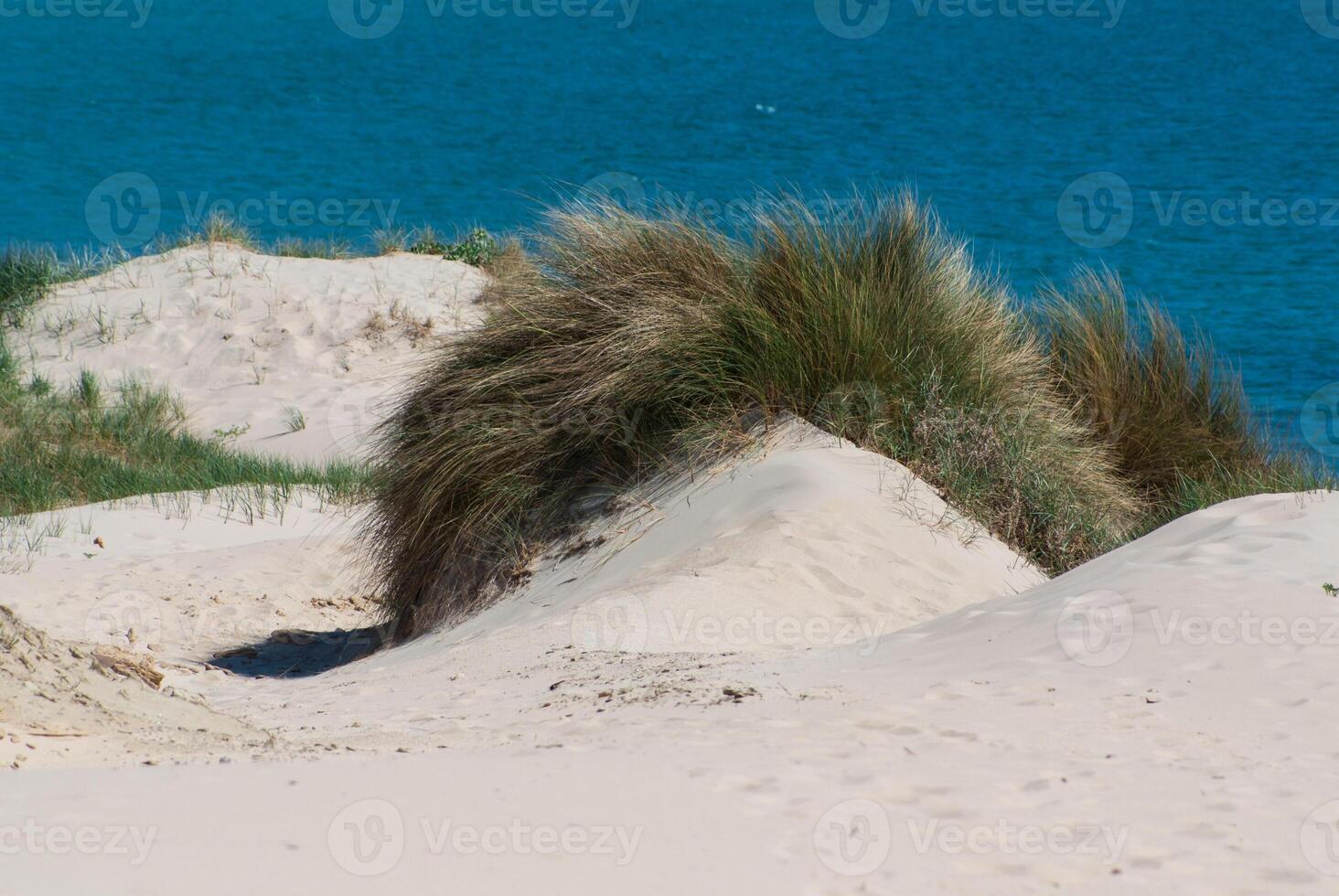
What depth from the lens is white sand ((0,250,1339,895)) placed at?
8.50 ft

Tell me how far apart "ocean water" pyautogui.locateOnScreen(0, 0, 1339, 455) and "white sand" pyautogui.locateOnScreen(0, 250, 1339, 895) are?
1154 cm

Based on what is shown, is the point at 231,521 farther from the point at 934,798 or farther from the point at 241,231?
the point at 241,231

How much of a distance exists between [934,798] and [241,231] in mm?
15039

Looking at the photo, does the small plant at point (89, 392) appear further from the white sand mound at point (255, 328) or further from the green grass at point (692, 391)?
the green grass at point (692, 391)

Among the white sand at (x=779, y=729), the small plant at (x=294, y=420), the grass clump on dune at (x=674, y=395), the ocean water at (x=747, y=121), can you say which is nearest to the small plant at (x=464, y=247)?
the ocean water at (x=747, y=121)

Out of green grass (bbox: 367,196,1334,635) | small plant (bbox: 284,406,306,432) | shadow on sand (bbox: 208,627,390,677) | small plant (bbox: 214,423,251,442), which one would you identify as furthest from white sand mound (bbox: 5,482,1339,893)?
small plant (bbox: 284,406,306,432)

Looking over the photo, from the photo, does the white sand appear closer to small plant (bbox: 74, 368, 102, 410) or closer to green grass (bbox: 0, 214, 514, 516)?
green grass (bbox: 0, 214, 514, 516)

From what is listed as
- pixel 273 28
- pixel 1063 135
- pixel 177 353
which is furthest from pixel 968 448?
pixel 273 28

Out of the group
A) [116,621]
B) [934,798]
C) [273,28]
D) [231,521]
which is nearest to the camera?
[934,798]

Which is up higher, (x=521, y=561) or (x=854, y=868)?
(x=854, y=868)

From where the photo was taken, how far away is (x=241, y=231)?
16469 millimetres

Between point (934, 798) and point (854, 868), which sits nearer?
point (854, 868)

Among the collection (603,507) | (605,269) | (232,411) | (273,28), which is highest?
(273,28)

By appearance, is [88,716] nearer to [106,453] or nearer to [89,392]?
[106,453]
